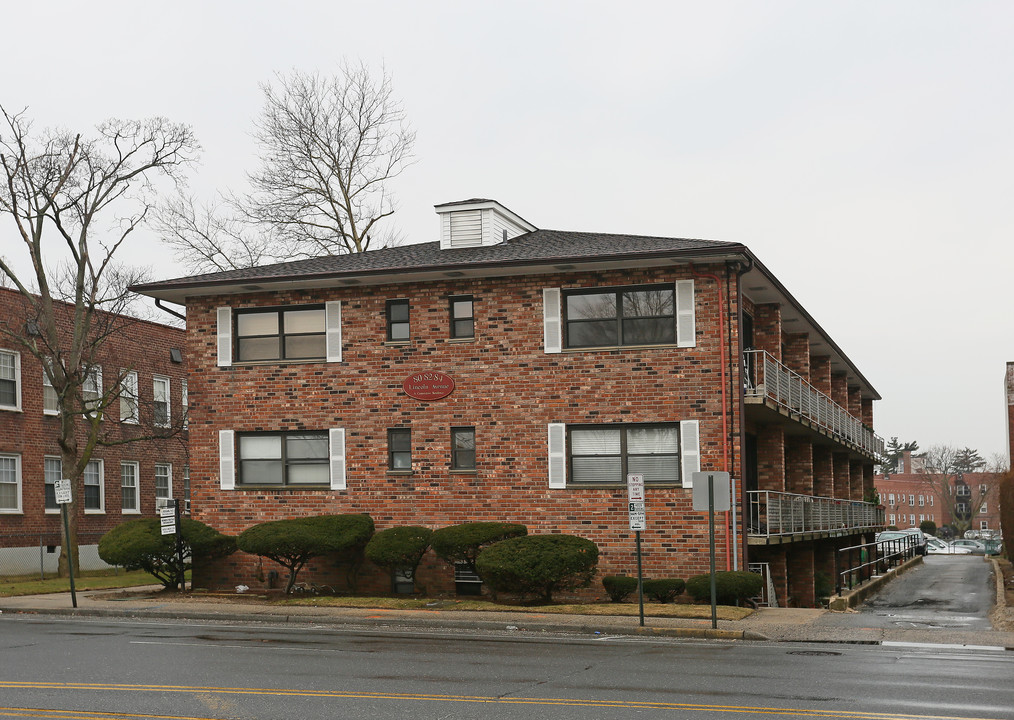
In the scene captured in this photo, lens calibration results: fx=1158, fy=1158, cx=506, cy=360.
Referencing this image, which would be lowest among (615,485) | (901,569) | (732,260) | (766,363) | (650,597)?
(901,569)

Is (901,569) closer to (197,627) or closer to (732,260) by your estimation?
(732,260)

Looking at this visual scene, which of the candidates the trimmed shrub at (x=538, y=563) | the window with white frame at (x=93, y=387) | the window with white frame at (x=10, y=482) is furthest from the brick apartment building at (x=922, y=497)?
the trimmed shrub at (x=538, y=563)

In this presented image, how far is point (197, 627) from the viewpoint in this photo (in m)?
19.7

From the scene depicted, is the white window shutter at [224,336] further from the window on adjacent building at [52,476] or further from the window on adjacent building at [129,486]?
the window on adjacent building at [129,486]

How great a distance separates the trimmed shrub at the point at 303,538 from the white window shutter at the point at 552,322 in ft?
17.9

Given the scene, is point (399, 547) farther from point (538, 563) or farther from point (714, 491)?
point (714, 491)

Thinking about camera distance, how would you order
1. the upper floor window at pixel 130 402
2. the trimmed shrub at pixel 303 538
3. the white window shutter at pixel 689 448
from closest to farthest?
1. the white window shutter at pixel 689 448
2. the trimmed shrub at pixel 303 538
3. the upper floor window at pixel 130 402

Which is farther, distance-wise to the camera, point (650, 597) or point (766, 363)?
point (766, 363)

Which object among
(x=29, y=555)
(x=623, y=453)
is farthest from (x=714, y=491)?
(x=29, y=555)

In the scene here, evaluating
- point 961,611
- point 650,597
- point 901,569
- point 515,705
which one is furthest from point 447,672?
point 901,569

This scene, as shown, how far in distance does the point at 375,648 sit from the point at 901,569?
128 ft

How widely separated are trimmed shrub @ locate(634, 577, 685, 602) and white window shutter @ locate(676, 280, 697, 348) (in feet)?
15.5

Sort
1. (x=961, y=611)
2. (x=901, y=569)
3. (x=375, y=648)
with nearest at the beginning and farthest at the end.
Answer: (x=375, y=648)
(x=961, y=611)
(x=901, y=569)

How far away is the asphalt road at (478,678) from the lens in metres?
10.5
